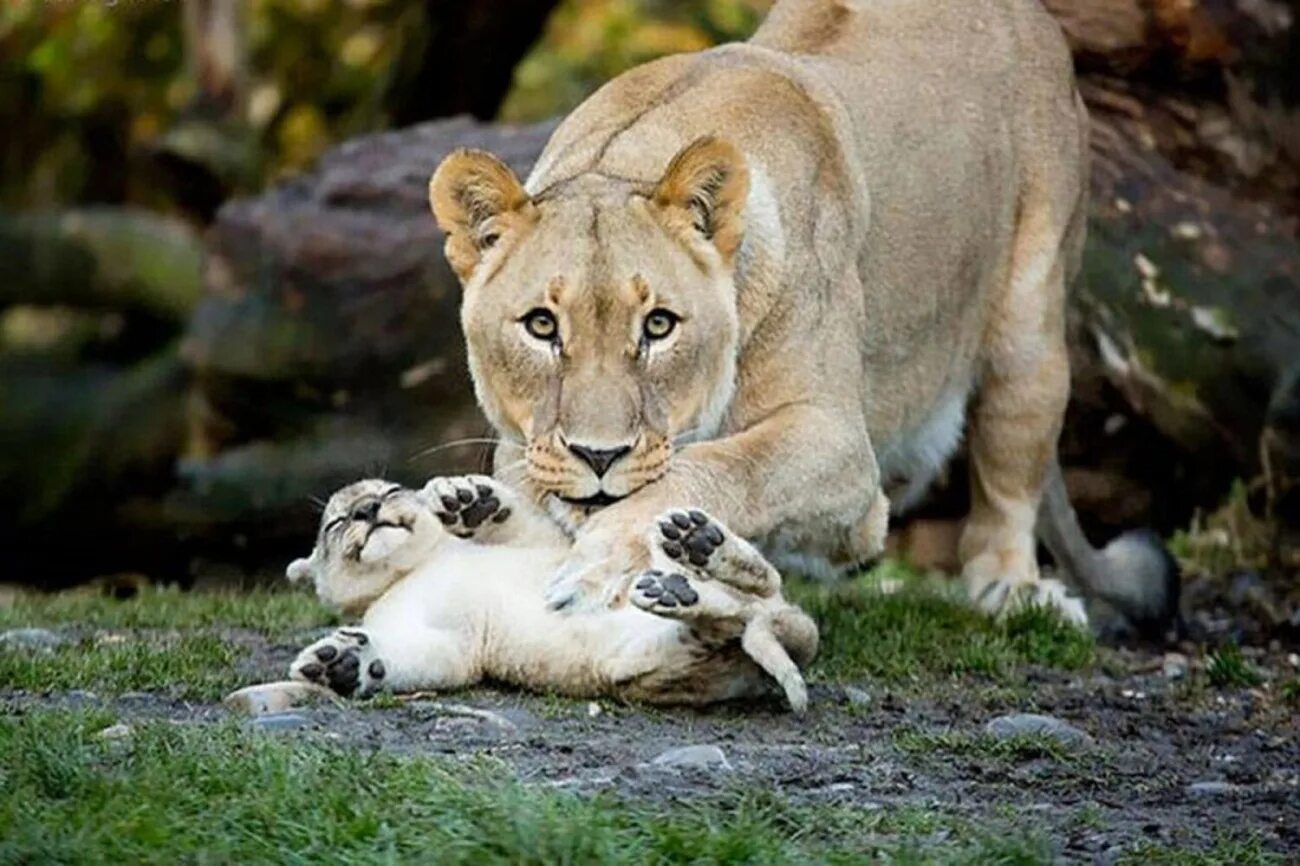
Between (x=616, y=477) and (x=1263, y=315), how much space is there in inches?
194

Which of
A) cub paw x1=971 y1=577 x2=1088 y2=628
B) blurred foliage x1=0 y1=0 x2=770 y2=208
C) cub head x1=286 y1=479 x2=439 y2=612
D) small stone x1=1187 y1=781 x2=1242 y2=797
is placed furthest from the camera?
blurred foliage x1=0 y1=0 x2=770 y2=208

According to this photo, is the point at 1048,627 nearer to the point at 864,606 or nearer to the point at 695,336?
the point at 864,606

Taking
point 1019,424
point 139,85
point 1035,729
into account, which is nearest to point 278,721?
point 1035,729

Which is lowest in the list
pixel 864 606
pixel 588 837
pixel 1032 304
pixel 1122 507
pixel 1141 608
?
pixel 1122 507

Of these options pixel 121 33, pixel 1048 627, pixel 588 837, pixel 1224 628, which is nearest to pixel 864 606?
pixel 1048 627

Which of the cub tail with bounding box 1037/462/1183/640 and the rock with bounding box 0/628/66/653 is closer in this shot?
the rock with bounding box 0/628/66/653

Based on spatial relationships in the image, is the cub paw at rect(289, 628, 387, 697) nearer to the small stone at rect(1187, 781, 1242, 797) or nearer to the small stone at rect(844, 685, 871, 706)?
the small stone at rect(844, 685, 871, 706)

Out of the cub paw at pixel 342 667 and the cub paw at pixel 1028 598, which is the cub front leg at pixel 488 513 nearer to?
the cub paw at pixel 342 667

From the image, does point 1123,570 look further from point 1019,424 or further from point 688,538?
point 688,538

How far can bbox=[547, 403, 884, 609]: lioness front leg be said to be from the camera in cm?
601

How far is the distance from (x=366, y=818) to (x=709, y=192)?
7.95 ft

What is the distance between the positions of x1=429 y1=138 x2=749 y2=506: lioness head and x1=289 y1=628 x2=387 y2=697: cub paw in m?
0.58

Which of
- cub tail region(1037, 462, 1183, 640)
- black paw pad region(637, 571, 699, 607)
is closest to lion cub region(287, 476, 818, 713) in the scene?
black paw pad region(637, 571, 699, 607)

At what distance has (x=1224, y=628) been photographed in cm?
946
